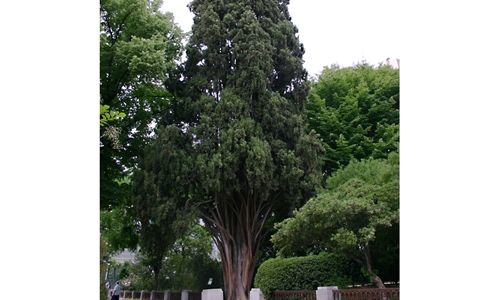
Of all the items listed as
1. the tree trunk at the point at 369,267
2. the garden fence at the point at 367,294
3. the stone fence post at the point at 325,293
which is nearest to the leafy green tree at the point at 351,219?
the tree trunk at the point at 369,267

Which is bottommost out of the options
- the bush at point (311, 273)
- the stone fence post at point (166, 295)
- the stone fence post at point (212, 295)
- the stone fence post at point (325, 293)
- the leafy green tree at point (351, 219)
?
the stone fence post at point (166, 295)

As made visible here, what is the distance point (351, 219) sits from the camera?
21.2ft

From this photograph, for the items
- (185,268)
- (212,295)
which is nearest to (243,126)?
(212,295)

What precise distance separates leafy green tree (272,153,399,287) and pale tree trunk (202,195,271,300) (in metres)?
2.99

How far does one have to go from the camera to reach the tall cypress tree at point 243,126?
9305 millimetres

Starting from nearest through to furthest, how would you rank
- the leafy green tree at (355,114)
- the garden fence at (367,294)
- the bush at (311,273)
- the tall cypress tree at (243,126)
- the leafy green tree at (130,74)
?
the garden fence at (367,294) < the bush at (311,273) < the leafy green tree at (130,74) < the tall cypress tree at (243,126) < the leafy green tree at (355,114)

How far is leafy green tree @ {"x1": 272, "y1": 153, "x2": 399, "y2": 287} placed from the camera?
6.35 metres

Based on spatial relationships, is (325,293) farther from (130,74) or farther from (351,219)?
(130,74)

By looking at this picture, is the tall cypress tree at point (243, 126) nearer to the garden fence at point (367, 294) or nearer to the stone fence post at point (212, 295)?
the stone fence post at point (212, 295)

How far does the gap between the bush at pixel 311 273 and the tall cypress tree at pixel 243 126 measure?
132 cm

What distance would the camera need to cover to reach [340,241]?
6402 millimetres
